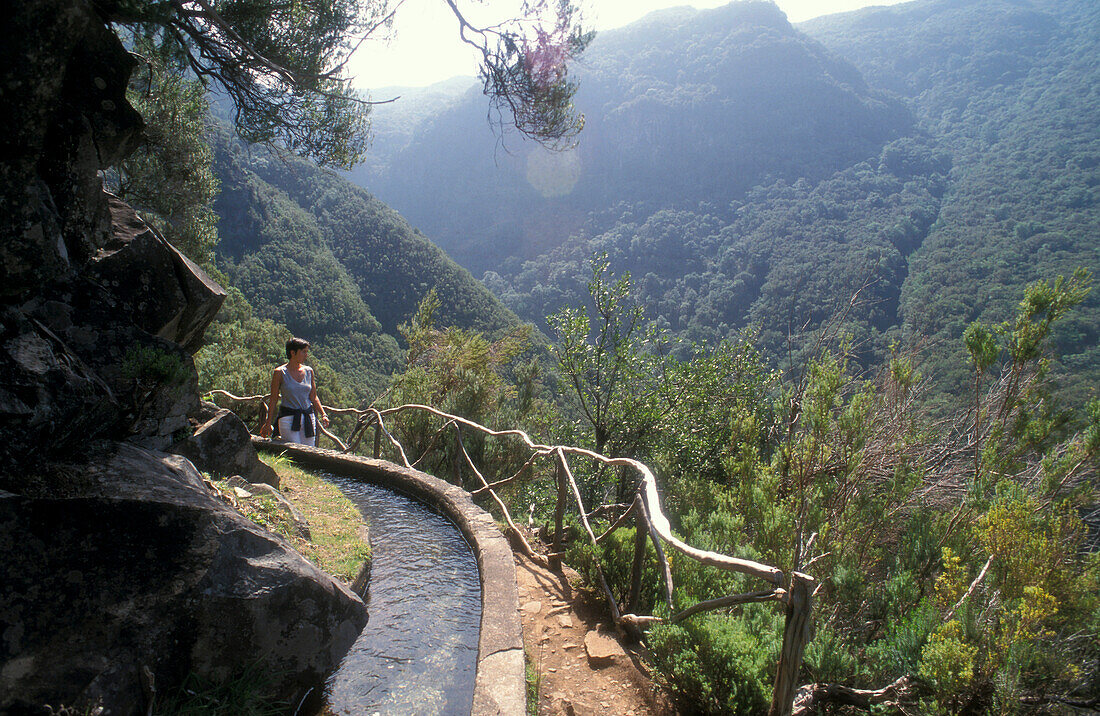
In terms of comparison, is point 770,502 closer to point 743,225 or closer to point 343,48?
point 343,48

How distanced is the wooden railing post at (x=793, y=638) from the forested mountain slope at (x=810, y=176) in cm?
327

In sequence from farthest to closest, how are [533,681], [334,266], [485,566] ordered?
[334,266]
[485,566]
[533,681]

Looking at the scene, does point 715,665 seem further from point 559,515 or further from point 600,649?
point 559,515

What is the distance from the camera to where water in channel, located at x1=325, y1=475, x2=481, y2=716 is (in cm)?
257

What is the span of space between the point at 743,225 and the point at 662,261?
12.4 meters

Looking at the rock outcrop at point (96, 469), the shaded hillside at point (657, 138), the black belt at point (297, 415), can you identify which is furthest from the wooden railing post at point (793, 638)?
the shaded hillside at point (657, 138)

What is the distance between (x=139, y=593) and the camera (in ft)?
6.73

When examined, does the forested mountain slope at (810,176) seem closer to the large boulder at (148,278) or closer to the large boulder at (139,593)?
the large boulder at (139,593)

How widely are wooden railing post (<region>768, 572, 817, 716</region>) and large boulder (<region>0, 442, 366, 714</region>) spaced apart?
1956mm

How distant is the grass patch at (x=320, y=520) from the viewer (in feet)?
11.2

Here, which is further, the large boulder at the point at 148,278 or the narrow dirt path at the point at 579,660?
the large boulder at the point at 148,278

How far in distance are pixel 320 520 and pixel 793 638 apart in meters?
3.51

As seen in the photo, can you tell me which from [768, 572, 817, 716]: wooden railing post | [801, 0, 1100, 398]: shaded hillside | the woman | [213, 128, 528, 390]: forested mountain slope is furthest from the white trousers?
[213, 128, 528, 390]: forested mountain slope

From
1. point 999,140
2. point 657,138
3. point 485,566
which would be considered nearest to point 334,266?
point 485,566
